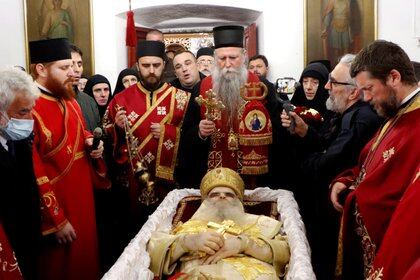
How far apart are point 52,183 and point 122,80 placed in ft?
7.93

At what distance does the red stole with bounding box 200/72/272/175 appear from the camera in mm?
4020

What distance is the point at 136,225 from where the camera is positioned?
447 cm

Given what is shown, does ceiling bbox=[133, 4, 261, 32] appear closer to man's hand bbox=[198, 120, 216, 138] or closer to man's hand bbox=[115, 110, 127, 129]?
man's hand bbox=[115, 110, 127, 129]

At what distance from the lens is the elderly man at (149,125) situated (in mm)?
4312

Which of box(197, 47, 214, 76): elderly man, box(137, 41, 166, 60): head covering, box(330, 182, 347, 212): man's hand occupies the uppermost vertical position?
box(137, 41, 166, 60): head covering

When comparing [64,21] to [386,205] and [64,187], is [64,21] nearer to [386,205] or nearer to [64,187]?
[64,187]

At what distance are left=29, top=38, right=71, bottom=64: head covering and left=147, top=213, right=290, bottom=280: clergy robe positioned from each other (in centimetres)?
148

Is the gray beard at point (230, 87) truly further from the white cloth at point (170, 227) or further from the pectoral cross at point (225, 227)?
the pectoral cross at point (225, 227)

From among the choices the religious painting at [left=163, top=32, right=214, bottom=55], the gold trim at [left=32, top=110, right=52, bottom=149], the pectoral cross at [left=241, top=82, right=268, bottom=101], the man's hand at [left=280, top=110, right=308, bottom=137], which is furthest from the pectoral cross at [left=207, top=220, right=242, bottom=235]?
the religious painting at [left=163, top=32, right=214, bottom=55]

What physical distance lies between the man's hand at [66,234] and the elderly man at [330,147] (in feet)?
5.24

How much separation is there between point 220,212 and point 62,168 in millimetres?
1125

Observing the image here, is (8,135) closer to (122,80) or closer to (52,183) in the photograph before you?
(52,183)

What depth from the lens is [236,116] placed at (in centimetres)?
413

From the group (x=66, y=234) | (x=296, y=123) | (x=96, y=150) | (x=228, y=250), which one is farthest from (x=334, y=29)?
(x=228, y=250)
